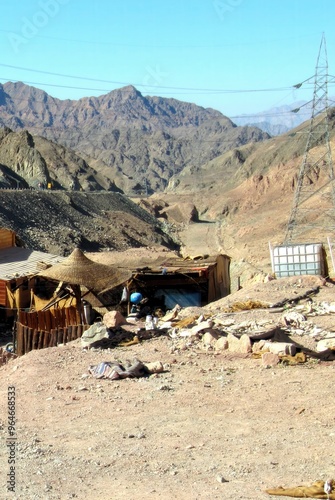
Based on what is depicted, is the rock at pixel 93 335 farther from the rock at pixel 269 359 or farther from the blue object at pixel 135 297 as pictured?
the blue object at pixel 135 297

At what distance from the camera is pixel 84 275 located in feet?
51.2

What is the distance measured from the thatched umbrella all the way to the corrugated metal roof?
368 centimetres

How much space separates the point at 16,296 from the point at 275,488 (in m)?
13.0

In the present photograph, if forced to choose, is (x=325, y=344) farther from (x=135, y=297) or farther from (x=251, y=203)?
(x=251, y=203)

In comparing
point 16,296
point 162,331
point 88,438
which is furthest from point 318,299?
point 88,438

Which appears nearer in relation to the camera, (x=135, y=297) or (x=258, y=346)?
(x=258, y=346)

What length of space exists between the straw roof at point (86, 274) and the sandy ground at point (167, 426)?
2.85 meters

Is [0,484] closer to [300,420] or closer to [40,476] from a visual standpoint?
[40,476]

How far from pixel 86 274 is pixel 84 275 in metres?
0.06

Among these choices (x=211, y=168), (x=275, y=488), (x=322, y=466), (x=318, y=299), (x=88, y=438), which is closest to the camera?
(x=275, y=488)

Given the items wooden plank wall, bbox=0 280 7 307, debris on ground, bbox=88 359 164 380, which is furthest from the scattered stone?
wooden plank wall, bbox=0 280 7 307

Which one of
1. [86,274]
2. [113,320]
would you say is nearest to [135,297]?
[86,274]

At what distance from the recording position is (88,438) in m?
8.53

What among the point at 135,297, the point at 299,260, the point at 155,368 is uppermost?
the point at 299,260
